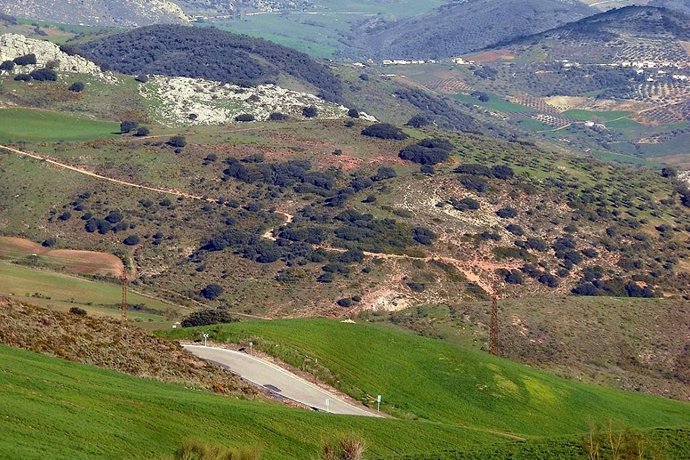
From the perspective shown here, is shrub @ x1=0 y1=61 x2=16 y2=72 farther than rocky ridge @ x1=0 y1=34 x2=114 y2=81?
No

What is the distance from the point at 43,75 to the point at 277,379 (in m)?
112

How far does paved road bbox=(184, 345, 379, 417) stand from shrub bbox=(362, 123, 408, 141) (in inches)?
3391

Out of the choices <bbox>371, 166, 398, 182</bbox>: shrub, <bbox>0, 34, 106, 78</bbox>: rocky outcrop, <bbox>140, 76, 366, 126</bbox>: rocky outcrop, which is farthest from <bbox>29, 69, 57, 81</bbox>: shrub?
<bbox>371, 166, 398, 182</bbox>: shrub

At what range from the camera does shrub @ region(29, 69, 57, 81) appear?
156 metres

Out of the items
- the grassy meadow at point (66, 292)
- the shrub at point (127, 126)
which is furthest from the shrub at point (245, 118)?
the grassy meadow at point (66, 292)

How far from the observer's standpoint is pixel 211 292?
328ft

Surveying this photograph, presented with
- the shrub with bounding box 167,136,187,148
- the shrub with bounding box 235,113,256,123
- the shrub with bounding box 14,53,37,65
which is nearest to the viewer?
the shrub with bounding box 167,136,187,148

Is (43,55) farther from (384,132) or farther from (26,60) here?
(384,132)

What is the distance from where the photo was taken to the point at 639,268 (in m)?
116

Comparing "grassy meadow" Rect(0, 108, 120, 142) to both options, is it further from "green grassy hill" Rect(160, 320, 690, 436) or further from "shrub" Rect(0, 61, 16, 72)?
"green grassy hill" Rect(160, 320, 690, 436)

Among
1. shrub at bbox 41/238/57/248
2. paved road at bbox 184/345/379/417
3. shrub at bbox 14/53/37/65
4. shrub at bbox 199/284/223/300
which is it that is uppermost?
shrub at bbox 14/53/37/65

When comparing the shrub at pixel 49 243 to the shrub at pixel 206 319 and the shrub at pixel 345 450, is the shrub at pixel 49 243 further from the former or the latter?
the shrub at pixel 345 450

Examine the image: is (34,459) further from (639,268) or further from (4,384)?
(639,268)

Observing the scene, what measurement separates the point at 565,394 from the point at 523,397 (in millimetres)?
3242
